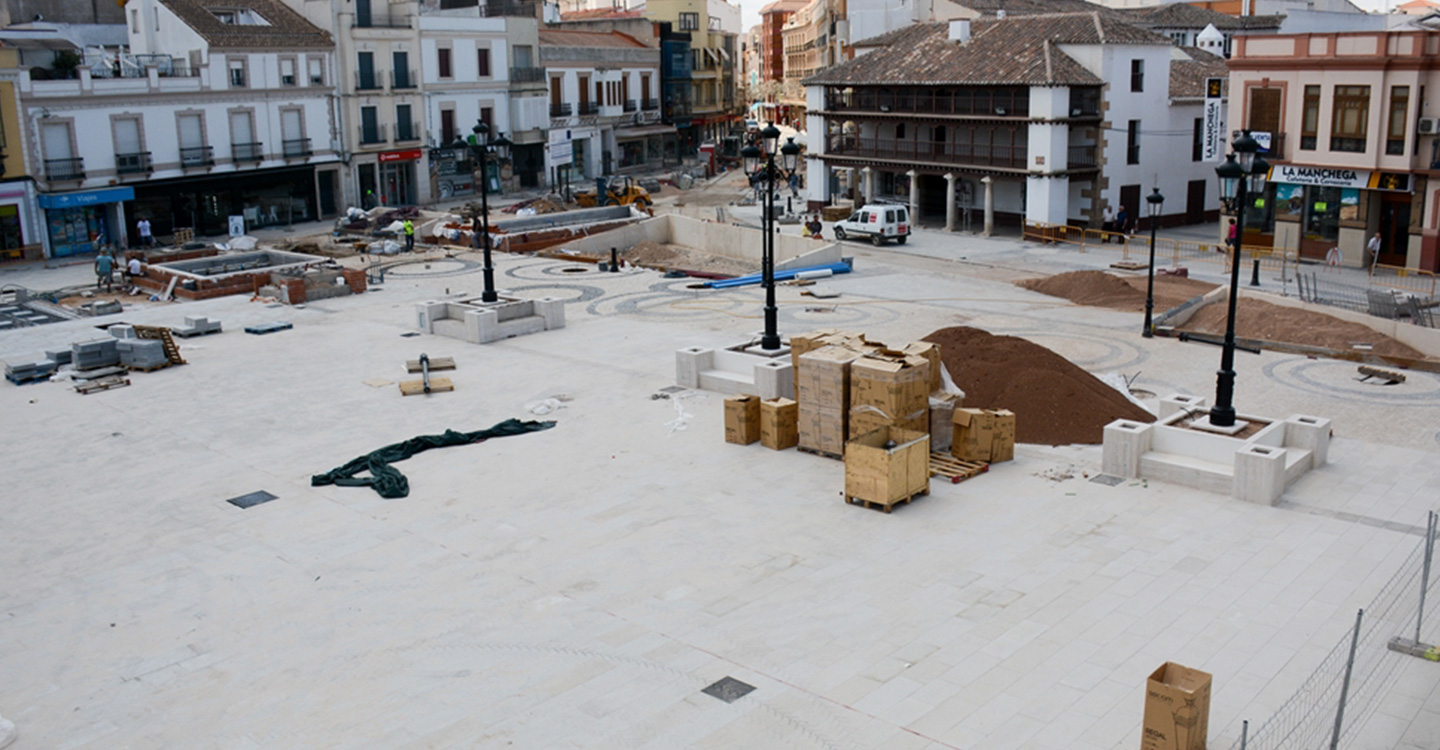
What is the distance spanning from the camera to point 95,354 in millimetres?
27266

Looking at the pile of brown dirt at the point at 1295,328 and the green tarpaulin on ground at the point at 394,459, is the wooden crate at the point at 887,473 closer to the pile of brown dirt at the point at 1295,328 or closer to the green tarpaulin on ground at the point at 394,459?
the green tarpaulin on ground at the point at 394,459

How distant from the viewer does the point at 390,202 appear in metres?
62.6

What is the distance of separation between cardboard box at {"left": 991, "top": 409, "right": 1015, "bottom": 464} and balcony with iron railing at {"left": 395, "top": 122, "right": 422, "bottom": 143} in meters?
49.1

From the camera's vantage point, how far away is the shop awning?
80.9 m

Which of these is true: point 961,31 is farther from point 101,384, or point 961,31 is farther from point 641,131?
point 101,384

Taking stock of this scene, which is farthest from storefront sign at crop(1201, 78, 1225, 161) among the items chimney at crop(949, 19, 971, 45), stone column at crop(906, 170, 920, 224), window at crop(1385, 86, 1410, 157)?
stone column at crop(906, 170, 920, 224)

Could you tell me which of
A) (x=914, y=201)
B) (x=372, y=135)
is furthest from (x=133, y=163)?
(x=914, y=201)

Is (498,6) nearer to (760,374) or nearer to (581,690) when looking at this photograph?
(760,374)

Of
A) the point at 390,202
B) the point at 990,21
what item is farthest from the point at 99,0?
the point at 990,21

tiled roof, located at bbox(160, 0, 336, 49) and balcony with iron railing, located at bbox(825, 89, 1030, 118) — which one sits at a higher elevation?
tiled roof, located at bbox(160, 0, 336, 49)

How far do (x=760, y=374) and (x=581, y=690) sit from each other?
10.5m

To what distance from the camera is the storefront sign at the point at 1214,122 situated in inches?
1745

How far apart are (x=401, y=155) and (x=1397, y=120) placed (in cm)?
4451

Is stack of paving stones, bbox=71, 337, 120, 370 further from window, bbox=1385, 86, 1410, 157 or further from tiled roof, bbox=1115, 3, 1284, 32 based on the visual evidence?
tiled roof, bbox=1115, 3, 1284, 32
